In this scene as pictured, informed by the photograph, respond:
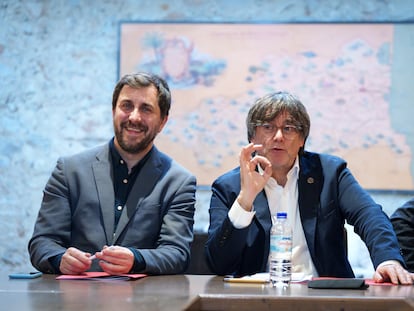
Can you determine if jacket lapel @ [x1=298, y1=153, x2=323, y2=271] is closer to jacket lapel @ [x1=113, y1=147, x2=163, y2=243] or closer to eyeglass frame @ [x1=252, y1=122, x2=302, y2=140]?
eyeglass frame @ [x1=252, y1=122, x2=302, y2=140]

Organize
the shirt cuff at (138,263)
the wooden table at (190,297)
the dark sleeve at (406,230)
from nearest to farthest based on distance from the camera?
1. the wooden table at (190,297)
2. the shirt cuff at (138,263)
3. the dark sleeve at (406,230)

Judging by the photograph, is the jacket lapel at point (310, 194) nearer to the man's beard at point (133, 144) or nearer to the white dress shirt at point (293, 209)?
the white dress shirt at point (293, 209)

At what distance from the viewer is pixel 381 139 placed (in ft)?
15.3

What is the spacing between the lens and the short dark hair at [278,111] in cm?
263

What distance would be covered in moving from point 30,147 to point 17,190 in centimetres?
33

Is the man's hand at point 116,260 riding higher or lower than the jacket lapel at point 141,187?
lower

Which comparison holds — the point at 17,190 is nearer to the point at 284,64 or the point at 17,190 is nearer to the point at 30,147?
the point at 30,147

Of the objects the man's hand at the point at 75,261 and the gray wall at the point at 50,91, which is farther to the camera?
the gray wall at the point at 50,91

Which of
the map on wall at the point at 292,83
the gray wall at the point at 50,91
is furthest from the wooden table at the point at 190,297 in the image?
the gray wall at the point at 50,91

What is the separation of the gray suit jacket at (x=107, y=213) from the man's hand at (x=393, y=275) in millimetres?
747

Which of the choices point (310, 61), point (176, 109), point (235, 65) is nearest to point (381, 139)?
point (310, 61)

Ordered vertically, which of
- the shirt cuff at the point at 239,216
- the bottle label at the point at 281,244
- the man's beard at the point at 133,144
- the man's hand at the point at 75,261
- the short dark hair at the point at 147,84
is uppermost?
the short dark hair at the point at 147,84

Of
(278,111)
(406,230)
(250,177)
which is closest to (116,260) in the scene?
(250,177)

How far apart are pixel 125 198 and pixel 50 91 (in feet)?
7.95
